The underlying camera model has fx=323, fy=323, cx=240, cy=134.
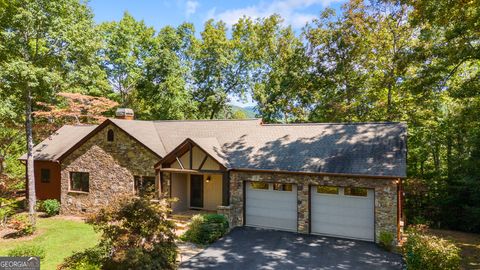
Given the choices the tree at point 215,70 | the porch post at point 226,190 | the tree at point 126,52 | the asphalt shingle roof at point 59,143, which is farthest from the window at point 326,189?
the tree at point 126,52

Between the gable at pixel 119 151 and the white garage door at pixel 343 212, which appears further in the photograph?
the gable at pixel 119 151

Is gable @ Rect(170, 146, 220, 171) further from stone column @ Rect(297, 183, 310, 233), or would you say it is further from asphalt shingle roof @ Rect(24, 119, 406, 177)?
stone column @ Rect(297, 183, 310, 233)

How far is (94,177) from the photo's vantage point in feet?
63.2

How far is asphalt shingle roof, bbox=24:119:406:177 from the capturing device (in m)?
14.1

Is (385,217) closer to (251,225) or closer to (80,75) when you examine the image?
(251,225)

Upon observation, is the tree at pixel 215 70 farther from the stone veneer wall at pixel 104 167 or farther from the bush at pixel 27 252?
the bush at pixel 27 252

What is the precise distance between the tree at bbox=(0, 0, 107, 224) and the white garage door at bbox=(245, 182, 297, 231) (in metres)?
10.6

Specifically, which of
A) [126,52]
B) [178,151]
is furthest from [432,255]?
[126,52]

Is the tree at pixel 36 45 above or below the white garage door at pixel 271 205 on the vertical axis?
above

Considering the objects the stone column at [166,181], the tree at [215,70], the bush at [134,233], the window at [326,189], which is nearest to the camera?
the bush at [134,233]

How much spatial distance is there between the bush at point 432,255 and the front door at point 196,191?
11657mm

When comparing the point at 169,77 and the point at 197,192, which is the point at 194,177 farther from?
the point at 169,77

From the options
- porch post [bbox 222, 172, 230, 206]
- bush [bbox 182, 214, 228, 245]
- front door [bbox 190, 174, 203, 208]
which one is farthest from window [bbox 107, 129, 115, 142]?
bush [bbox 182, 214, 228, 245]

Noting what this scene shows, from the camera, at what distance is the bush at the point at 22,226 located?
1498cm
